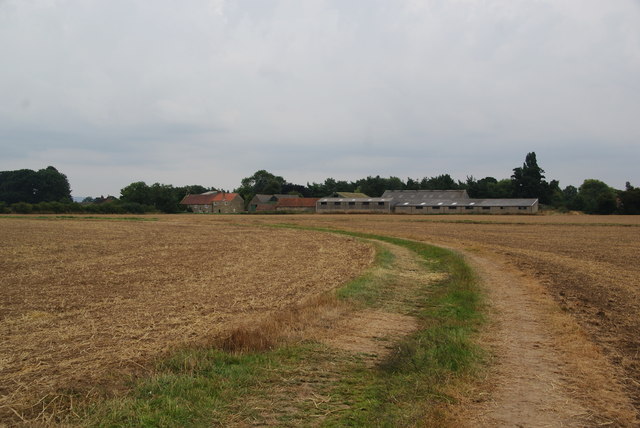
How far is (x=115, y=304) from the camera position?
12875 mm

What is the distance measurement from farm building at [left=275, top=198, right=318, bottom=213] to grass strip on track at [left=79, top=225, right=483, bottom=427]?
123 m

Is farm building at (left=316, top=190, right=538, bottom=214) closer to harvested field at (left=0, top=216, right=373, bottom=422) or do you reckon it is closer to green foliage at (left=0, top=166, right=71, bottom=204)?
green foliage at (left=0, top=166, right=71, bottom=204)

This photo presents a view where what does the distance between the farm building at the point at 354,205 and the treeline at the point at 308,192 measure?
29344 millimetres

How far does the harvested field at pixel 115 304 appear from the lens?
722 centimetres

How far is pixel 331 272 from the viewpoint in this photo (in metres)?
20.3

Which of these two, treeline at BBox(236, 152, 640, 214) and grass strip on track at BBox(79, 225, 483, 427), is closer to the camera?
grass strip on track at BBox(79, 225, 483, 427)

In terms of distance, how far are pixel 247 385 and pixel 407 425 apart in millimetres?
2428

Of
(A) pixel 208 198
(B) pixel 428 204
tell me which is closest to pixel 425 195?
(B) pixel 428 204

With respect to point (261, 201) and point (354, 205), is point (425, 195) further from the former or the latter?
point (261, 201)

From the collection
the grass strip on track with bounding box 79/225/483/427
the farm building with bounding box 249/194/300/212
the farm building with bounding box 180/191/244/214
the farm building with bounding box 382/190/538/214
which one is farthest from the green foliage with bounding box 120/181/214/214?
the grass strip on track with bounding box 79/225/483/427

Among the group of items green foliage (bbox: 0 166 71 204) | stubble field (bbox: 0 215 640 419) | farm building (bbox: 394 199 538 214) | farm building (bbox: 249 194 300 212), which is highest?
green foliage (bbox: 0 166 71 204)

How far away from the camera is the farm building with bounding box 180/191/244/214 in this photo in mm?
148750

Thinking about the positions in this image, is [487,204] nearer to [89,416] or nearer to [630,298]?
[630,298]

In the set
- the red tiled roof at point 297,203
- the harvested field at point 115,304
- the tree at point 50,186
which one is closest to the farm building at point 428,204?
the red tiled roof at point 297,203
